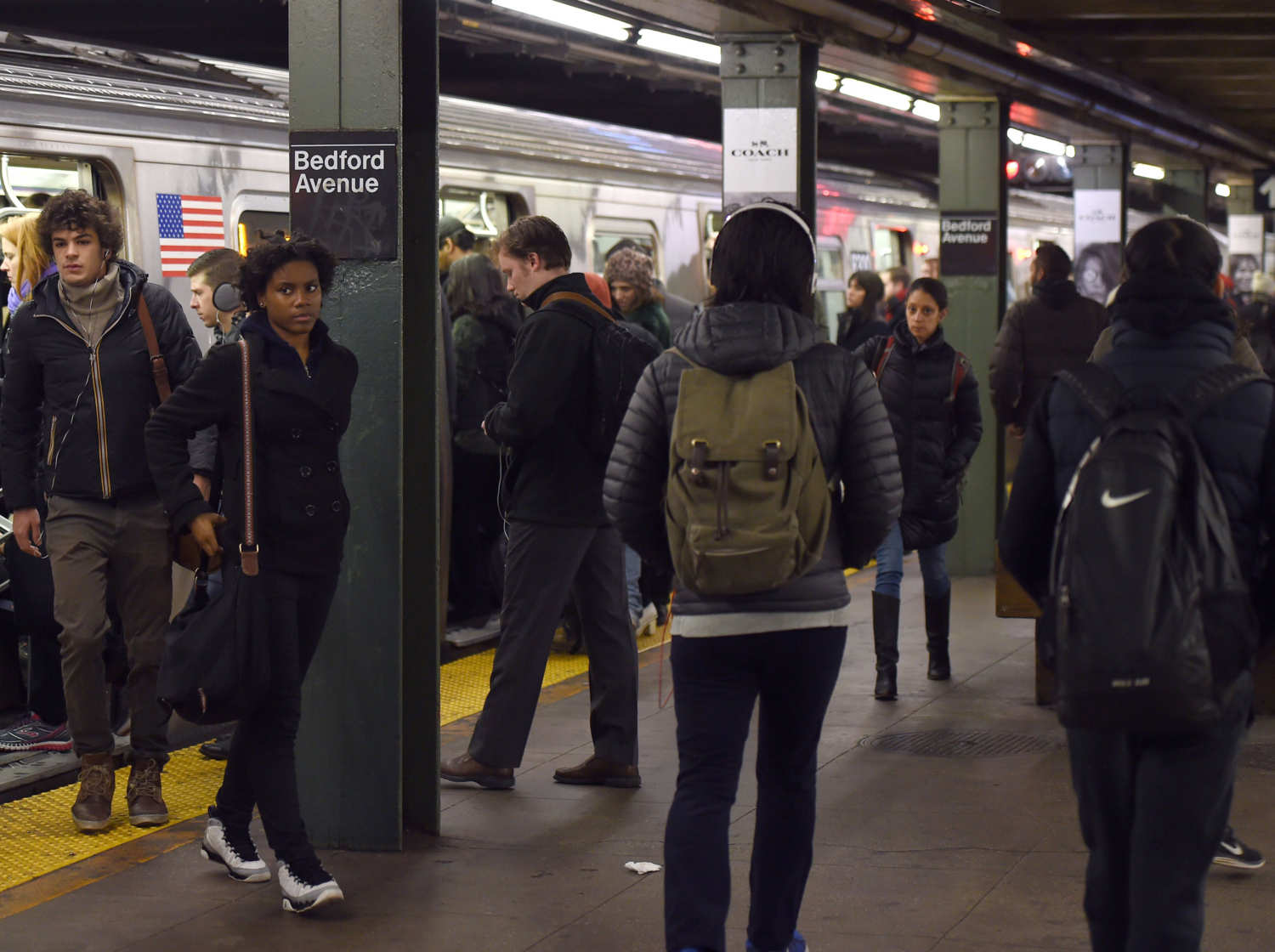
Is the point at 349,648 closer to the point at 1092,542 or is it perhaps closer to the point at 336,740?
the point at 336,740

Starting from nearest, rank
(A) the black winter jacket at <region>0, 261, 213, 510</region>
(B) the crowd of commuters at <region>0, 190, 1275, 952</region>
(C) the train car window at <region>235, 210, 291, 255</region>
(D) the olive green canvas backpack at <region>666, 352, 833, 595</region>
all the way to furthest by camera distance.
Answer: (B) the crowd of commuters at <region>0, 190, 1275, 952</region>
(D) the olive green canvas backpack at <region>666, 352, 833, 595</region>
(A) the black winter jacket at <region>0, 261, 213, 510</region>
(C) the train car window at <region>235, 210, 291, 255</region>

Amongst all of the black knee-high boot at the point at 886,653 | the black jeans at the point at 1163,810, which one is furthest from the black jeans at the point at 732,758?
the black knee-high boot at the point at 886,653

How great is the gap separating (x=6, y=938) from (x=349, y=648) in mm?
1194

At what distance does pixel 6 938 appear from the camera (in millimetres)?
4547

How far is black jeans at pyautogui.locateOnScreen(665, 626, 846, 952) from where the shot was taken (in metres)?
3.74

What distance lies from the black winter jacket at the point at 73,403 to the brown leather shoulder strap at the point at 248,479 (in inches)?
40.0

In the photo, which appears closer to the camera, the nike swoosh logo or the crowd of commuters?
the nike swoosh logo

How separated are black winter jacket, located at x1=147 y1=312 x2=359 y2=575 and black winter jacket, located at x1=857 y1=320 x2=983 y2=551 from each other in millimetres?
3313

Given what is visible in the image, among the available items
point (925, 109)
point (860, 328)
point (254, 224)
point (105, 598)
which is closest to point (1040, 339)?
point (860, 328)

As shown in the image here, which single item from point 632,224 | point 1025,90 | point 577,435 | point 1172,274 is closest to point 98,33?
point 632,224

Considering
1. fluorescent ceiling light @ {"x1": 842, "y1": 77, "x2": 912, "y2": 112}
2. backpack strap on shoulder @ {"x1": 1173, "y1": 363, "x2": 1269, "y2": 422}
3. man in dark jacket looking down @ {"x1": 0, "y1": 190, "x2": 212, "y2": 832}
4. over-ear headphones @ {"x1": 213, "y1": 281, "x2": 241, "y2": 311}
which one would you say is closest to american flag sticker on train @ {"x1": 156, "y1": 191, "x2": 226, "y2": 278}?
over-ear headphones @ {"x1": 213, "y1": 281, "x2": 241, "y2": 311}

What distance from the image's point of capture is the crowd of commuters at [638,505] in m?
3.33

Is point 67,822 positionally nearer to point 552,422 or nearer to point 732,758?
point 552,422

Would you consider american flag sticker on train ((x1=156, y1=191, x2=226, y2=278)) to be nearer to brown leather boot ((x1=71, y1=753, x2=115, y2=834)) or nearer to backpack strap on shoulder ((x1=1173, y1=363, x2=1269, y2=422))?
brown leather boot ((x1=71, y1=753, x2=115, y2=834))
